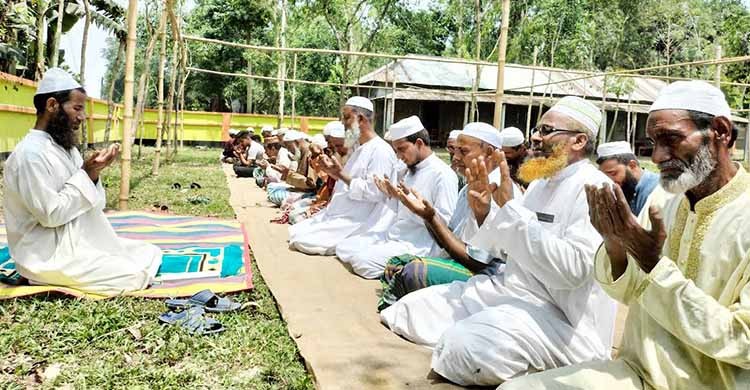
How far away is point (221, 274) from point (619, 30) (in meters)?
30.3

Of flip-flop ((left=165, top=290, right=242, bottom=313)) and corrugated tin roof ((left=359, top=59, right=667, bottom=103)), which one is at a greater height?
corrugated tin roof ((left=359, top=59, right=667, bottom=103))

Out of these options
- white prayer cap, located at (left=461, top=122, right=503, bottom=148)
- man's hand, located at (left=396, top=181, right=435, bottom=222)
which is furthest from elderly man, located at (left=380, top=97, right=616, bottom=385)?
man's hand, located at (left=396, top=181, right=435, bottom=222)

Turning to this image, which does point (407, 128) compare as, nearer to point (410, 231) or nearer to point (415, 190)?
point (415, 190)

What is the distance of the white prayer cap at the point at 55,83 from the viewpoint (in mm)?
4000

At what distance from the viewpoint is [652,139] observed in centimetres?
208

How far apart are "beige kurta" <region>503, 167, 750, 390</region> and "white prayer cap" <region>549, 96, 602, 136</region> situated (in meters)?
0.91

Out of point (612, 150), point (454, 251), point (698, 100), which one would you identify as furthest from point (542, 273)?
point (612, 150)

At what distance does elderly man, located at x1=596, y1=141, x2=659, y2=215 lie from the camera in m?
4.78

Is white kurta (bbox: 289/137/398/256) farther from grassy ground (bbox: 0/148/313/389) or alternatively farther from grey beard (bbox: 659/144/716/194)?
grey beard (bbox: 659/144/716/194)

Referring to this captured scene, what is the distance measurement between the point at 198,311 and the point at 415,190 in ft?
5.94

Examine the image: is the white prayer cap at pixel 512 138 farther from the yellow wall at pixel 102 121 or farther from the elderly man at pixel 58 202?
the yellow wall at pixel 102 121

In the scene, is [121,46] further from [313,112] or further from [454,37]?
[454,37]

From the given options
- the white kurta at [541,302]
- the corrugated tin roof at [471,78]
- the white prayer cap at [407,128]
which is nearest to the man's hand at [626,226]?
the white kurta at [541,302]

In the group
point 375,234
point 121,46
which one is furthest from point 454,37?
point 375,234
